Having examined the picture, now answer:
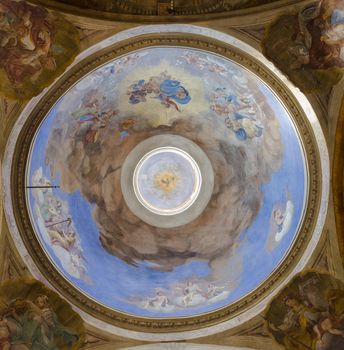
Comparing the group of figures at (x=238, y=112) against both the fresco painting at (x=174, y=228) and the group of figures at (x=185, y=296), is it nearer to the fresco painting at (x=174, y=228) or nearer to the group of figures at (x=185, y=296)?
the fresco painting at (x=174, y=228)

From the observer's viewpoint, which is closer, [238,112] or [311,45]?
[311,45]

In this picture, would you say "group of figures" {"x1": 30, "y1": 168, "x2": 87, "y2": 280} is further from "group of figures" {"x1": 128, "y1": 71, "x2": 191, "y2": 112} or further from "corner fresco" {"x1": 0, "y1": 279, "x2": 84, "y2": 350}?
"group of figures" {"x1": 128, "y1": 71, "x2": 191, "y2": 112}

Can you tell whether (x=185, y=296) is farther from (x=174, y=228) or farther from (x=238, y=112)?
(x=238, y=112)

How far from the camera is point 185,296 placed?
15852 mm

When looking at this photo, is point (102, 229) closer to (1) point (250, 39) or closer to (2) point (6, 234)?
(2) point (6, 234)

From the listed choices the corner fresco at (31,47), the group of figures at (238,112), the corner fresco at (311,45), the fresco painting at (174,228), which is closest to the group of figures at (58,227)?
the fresco painting at (174,228)

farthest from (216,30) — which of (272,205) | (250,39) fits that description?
(272,205)

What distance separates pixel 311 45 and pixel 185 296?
6.91m

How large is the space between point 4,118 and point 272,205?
663 cm

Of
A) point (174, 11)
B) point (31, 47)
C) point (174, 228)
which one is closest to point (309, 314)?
point (174, 228)

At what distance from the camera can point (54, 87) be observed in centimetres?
1375

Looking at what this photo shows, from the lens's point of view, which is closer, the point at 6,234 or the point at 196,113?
the point at 6,234

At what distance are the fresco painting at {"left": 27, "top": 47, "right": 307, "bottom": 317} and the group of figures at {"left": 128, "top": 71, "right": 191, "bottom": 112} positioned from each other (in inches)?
1.0

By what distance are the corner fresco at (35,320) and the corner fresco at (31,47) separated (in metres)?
4.43
